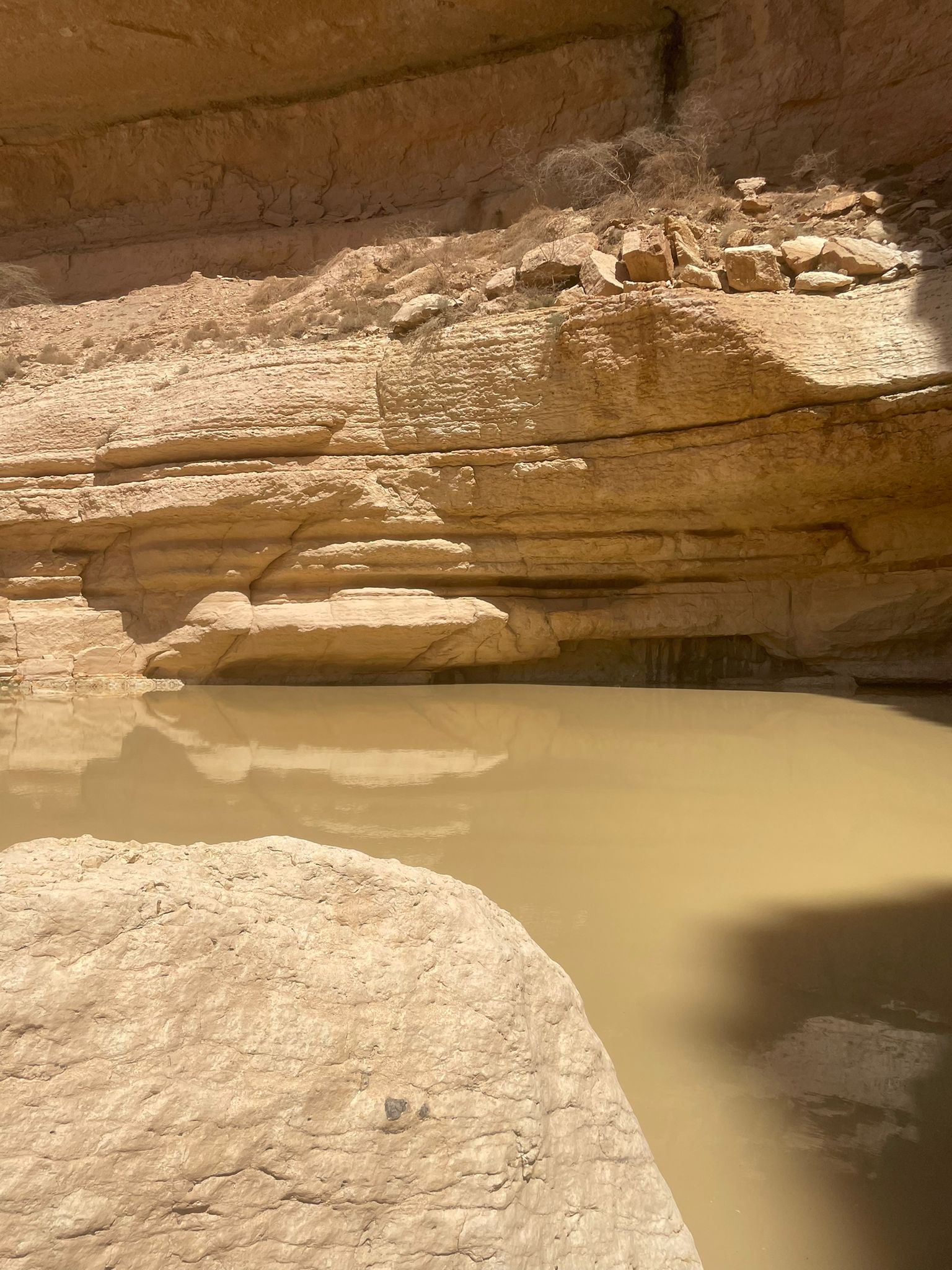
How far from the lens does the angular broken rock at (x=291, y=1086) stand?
1013 millimetres

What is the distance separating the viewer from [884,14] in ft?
29.4

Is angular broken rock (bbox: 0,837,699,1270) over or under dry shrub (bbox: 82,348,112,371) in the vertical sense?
under

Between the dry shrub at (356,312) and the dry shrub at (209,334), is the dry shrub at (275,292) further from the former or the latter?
the dry shrub at (356,312)

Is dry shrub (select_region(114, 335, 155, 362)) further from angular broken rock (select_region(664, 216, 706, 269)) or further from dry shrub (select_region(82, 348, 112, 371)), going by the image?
angular broken rock (select_region(664, 216, 706, 269))

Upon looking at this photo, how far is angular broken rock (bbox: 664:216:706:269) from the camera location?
6.83 metres

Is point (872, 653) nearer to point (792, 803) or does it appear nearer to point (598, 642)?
point (598, 642)

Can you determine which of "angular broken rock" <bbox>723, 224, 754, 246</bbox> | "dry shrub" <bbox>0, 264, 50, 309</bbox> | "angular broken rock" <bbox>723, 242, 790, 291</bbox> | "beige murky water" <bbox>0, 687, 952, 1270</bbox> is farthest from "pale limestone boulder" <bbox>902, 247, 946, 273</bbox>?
"dry shrub" <bbox>0, 264, 50, 309</bbox>

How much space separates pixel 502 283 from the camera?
7.68 metres

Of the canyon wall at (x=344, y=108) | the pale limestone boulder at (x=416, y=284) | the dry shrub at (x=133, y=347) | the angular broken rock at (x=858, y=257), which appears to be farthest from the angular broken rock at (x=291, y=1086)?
the canyon wall at (x=344, y=108)

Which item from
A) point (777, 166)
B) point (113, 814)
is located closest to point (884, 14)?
point (777, 166)

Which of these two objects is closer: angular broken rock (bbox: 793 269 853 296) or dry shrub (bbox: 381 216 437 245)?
angular broken rock (bbox: 793 269 853 296)

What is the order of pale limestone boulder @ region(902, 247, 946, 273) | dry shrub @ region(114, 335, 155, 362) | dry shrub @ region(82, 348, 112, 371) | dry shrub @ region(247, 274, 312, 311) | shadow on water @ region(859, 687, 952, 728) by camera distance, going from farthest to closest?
dry shrub @ region(247, 274, 312, 311), dry shrub @ region(114, 335, 155, 362), dry shrub @ region(82, 348, 112, 371), pale limestone boulder @ region(902, 247, 946, 273), shadow on water @ region(859, 687, 952, 728)

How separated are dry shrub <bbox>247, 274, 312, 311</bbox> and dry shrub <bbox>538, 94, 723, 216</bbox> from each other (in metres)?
3.05

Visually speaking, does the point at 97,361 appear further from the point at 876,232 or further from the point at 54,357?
the point at 876,232
